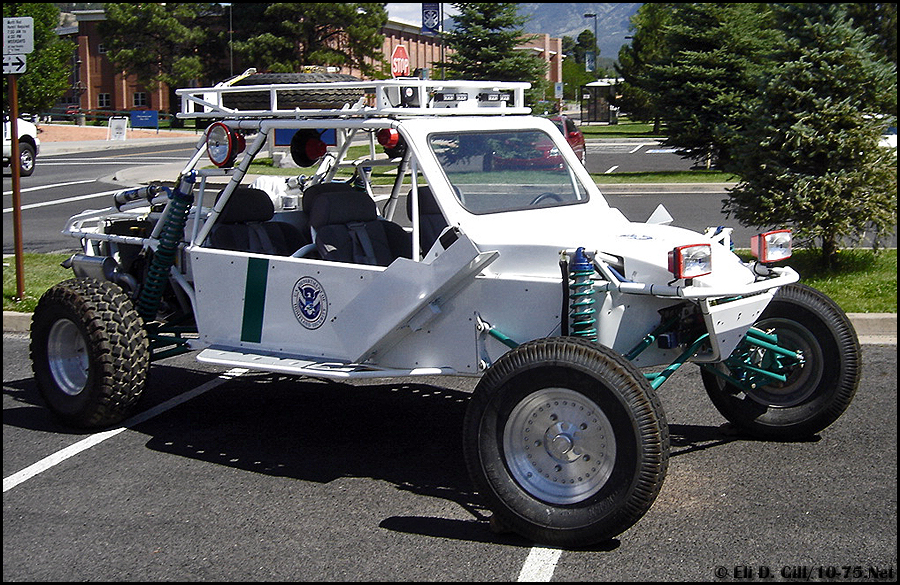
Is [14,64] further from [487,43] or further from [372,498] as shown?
[487,43]

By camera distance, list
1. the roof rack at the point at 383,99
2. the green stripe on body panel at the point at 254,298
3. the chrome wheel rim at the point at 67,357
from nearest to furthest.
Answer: the roof rack at the point at 383,99 → the green stripe on body panel at the point at 254,298 → the chrome wheel rim at the point at 67,357

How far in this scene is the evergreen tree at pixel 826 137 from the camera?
34.7 ft

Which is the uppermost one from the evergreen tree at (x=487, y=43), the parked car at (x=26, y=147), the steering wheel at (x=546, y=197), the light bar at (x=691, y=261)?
the evergreen tree at (x=487, y=43)

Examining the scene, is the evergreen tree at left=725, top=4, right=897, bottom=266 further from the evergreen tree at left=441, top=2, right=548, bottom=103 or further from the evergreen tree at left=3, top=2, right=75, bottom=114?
the evergreen tree at left=3, top=2, right=75, bottom=114

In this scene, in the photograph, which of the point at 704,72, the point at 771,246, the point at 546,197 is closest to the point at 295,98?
the point at 546,197

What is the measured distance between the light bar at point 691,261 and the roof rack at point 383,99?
1.92m

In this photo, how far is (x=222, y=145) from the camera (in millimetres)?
6445

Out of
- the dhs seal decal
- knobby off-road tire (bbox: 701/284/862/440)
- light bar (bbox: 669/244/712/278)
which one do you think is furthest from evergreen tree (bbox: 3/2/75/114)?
light bar (bbox: 669/244/712/278)

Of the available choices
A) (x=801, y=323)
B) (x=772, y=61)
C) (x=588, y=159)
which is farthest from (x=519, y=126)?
(x=588, y=159)

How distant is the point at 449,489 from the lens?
223 inches

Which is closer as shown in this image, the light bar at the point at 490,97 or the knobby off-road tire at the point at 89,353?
the knobby off-road tire at the point at 89,353

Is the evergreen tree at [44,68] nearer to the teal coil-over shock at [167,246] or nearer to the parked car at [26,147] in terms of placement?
the parked car at [26,147]

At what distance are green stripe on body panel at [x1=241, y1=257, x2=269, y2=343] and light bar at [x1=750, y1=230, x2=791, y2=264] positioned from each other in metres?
2.82

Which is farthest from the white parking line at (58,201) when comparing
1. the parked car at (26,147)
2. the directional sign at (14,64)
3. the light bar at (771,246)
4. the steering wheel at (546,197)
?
the light bar at (771,246)
